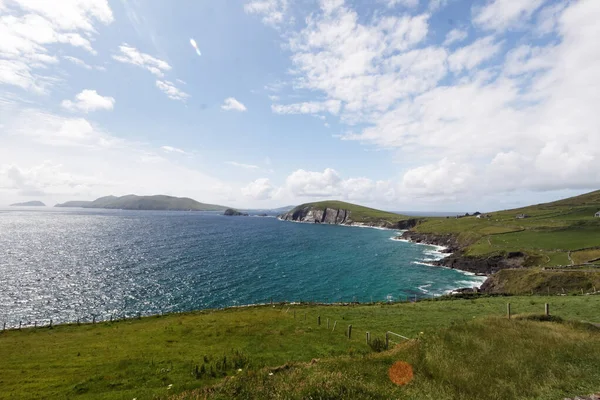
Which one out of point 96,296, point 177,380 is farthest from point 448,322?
point 96,296

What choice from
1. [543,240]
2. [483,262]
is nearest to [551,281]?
[483,262]

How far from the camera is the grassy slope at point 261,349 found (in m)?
18.8

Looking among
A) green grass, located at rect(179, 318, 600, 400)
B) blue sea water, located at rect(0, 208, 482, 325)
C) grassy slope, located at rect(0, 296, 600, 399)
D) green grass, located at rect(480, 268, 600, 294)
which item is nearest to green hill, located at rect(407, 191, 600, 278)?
green grass, located at rect(480, 268, 600, 294)

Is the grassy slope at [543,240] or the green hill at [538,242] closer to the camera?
the green hill at [538,242]

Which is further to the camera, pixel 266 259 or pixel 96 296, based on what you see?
pixel 266 259

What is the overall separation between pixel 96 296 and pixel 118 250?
227 feet

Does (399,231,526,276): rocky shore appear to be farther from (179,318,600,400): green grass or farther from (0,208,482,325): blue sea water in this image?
(179,318,600,400): green grass

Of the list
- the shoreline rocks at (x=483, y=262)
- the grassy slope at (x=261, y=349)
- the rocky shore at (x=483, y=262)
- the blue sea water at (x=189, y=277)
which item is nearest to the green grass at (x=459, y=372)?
the grassy slope at (x=261, y=349)

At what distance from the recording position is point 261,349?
3120cm

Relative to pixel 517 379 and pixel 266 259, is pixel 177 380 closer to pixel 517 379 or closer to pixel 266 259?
pixel 517 379

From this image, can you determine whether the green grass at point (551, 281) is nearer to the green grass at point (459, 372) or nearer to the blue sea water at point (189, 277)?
the blue sea water at point (189, 277)

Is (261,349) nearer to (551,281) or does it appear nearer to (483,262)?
A: (551,281)

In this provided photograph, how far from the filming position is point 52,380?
80.6ft

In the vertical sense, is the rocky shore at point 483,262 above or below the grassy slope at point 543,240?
below
